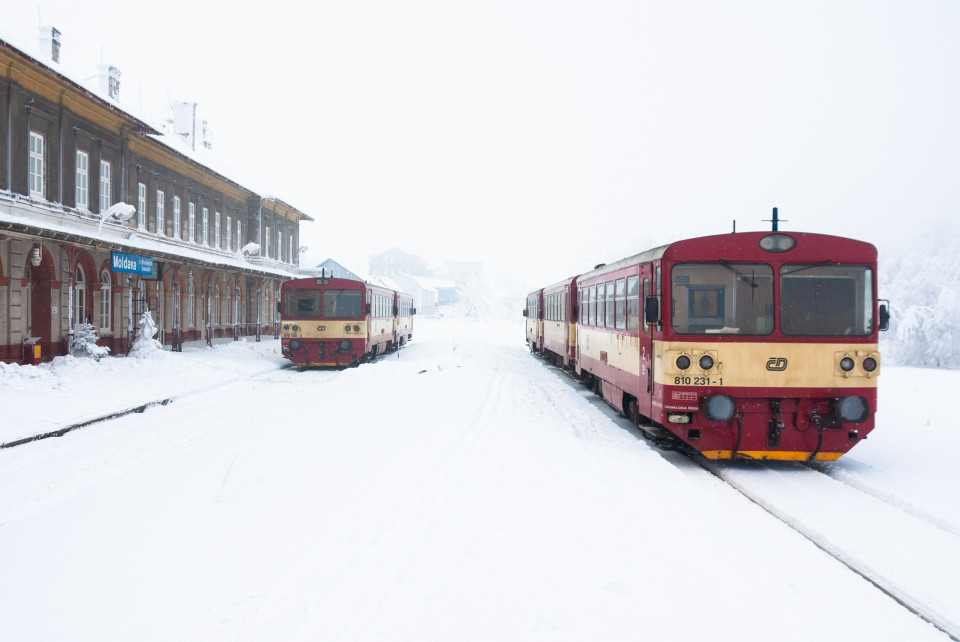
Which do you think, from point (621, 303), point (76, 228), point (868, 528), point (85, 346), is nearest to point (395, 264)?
point (76, 228)

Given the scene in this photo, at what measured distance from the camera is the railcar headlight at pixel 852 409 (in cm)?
763

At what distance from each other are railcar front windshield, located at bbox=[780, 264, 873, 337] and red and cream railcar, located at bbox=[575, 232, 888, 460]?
0.01m

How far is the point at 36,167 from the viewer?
1897 centimetres

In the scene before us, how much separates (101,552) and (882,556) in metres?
5.91

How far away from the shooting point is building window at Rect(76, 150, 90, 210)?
21.1 m

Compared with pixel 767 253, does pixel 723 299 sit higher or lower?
lower

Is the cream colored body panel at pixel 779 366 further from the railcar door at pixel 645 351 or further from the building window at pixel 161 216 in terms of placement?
the building window at pixel 161 216

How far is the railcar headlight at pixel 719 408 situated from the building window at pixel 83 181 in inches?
824

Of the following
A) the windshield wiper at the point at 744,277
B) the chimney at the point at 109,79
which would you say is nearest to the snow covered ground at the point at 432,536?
the windshield wiper at the point at 744,277

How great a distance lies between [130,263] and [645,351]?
52.3 ft

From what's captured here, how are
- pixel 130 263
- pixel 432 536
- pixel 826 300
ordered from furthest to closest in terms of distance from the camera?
1. pixel 130 263
2. pixel 826 300
3. pixel 432 536

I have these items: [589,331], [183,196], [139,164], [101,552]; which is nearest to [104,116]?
[139,164]

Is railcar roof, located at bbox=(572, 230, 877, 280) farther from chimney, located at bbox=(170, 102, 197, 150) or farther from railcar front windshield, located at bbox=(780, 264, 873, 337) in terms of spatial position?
chimney, located at bbox=(170, 102, 197, 150)

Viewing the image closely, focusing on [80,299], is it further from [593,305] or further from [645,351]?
[645,351]
